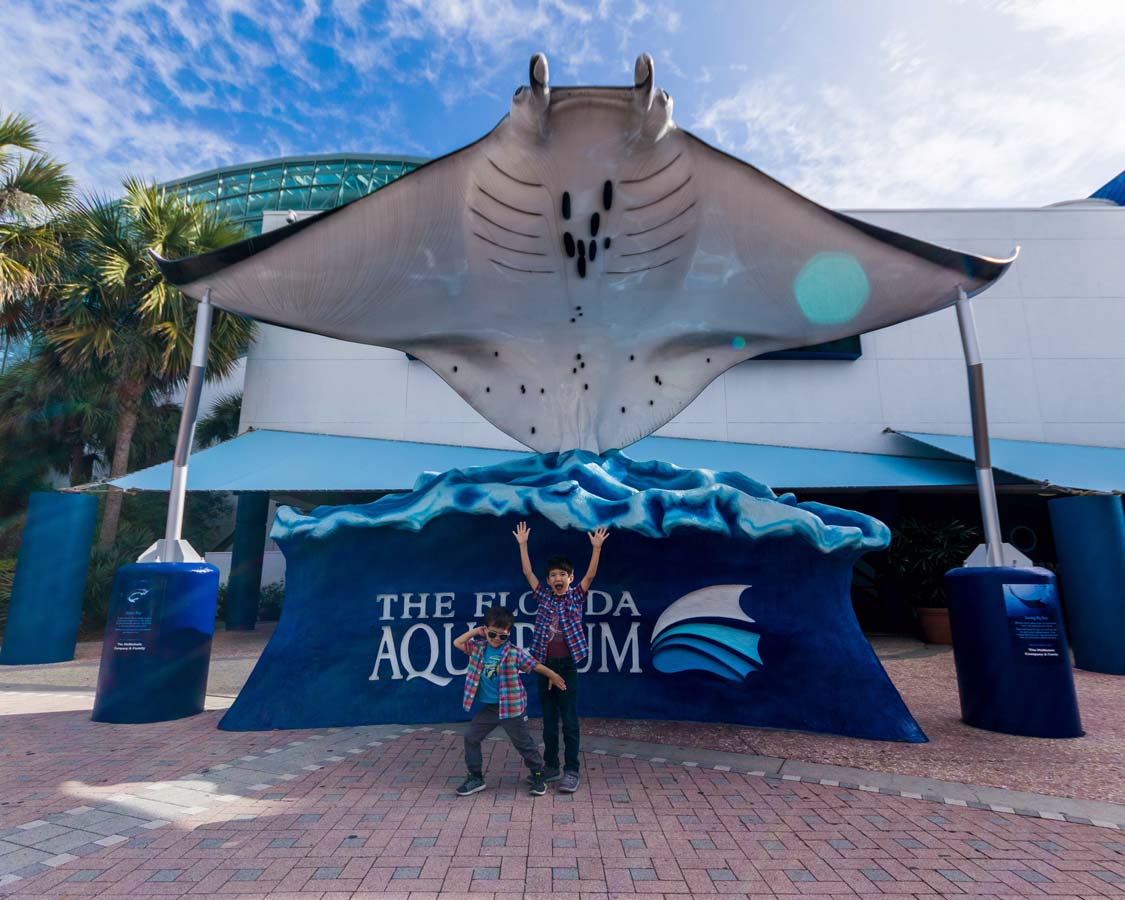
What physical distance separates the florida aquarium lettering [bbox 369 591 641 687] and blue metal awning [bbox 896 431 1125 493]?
7.85m

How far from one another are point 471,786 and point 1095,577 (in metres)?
8.57

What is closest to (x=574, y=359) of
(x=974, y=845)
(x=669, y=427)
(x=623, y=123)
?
(x=623, y=123)

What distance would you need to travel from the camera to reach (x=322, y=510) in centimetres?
554

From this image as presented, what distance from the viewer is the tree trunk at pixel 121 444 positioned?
42.7ft

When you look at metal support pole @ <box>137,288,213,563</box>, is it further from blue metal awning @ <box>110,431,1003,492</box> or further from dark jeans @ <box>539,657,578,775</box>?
blue metal awning @ <box>110,431,1003,492</box>

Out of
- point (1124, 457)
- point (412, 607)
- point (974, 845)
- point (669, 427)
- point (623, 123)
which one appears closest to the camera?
point (974, 845)

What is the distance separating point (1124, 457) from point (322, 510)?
13.8 metres

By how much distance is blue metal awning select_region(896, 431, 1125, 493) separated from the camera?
382 inches

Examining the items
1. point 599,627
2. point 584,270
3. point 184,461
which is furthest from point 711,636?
point 184,461

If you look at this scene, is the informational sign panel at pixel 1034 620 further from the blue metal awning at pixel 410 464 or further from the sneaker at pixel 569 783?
the blue metal awning at pixel 410 464

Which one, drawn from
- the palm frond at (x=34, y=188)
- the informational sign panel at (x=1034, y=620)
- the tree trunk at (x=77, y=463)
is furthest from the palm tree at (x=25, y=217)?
the informational sign panel at (x=1034, y=620)

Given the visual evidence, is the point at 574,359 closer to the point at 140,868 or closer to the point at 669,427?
the point at 140,868

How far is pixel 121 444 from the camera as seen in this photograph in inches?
518

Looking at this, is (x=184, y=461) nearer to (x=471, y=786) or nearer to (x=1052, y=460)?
(x=471, y=786)
